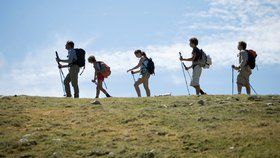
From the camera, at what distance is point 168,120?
16422 millimetres

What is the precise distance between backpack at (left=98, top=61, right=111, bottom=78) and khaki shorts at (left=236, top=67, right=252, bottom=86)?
21.5 feet

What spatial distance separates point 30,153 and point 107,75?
1188 centimetres

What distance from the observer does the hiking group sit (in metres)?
22.7

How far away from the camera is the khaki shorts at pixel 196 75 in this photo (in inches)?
893

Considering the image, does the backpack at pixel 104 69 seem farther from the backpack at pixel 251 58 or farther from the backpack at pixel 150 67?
the backpack at pixel 251 58

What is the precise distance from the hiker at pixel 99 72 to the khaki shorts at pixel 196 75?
4.73 meters

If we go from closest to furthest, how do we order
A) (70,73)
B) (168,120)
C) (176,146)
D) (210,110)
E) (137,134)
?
(176,146), (137,134), (168,120), (210,110), (70,73)

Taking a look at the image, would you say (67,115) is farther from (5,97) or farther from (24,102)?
(5,97)

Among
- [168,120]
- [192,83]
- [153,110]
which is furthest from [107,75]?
[168,120]

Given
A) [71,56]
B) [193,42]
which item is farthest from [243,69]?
[71,56]

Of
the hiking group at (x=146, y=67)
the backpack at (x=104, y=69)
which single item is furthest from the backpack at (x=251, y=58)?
the backpack at (x=104, y=69)

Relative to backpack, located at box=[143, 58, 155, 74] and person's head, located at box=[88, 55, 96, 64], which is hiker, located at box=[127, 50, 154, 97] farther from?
person's head, located at box=[88, 55, 96, 64]

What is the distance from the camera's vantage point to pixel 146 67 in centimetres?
2456

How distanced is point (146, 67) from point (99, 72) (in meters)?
2.46
